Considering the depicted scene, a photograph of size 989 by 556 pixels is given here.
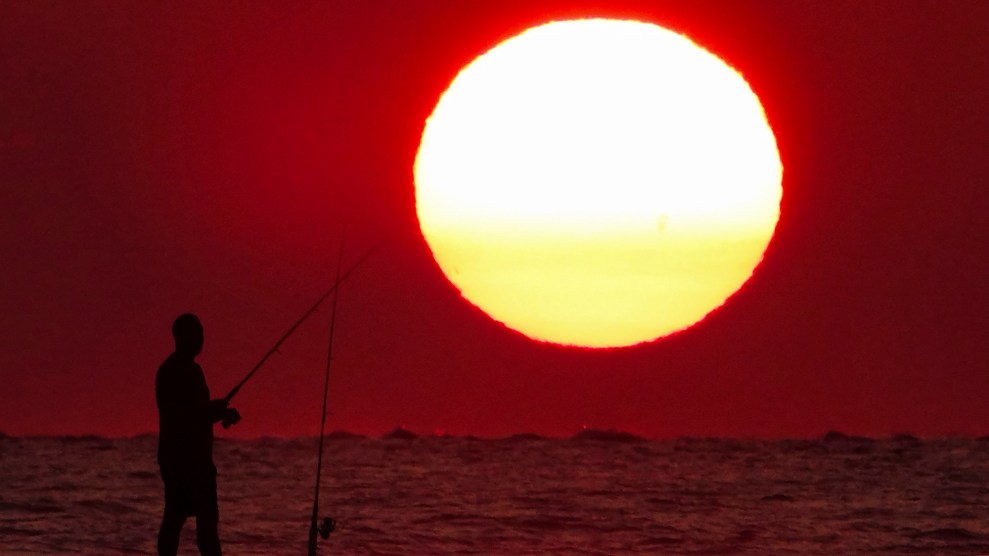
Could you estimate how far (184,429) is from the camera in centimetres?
1012

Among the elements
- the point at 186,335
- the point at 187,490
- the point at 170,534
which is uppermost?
the point at 186,335

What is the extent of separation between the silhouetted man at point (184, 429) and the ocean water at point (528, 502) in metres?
4.18

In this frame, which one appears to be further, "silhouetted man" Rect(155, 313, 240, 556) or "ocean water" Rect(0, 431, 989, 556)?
"ocean water" Rect(0, 431, 989, 556)

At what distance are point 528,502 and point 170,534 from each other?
1313 cm

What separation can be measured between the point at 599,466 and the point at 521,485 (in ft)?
27.4

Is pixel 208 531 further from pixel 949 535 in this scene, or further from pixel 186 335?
pixel 949 535

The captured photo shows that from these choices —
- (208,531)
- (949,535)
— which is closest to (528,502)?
(949,535)

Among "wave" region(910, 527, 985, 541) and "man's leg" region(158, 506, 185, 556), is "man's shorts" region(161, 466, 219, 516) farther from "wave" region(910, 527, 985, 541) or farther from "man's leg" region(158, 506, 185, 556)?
"wave" region(910, 527, 985, 541)

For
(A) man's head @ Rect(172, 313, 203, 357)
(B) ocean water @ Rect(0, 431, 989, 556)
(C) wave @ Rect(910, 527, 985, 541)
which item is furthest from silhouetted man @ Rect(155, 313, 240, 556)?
(C) wave @ Rect(910, 527, 985, 541)

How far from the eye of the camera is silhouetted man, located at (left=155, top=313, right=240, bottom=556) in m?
10.1

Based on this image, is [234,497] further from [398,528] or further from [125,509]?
[398,528]

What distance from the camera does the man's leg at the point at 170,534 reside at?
10.1 meters

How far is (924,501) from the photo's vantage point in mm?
23297

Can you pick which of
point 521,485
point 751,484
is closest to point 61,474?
point 521,485
